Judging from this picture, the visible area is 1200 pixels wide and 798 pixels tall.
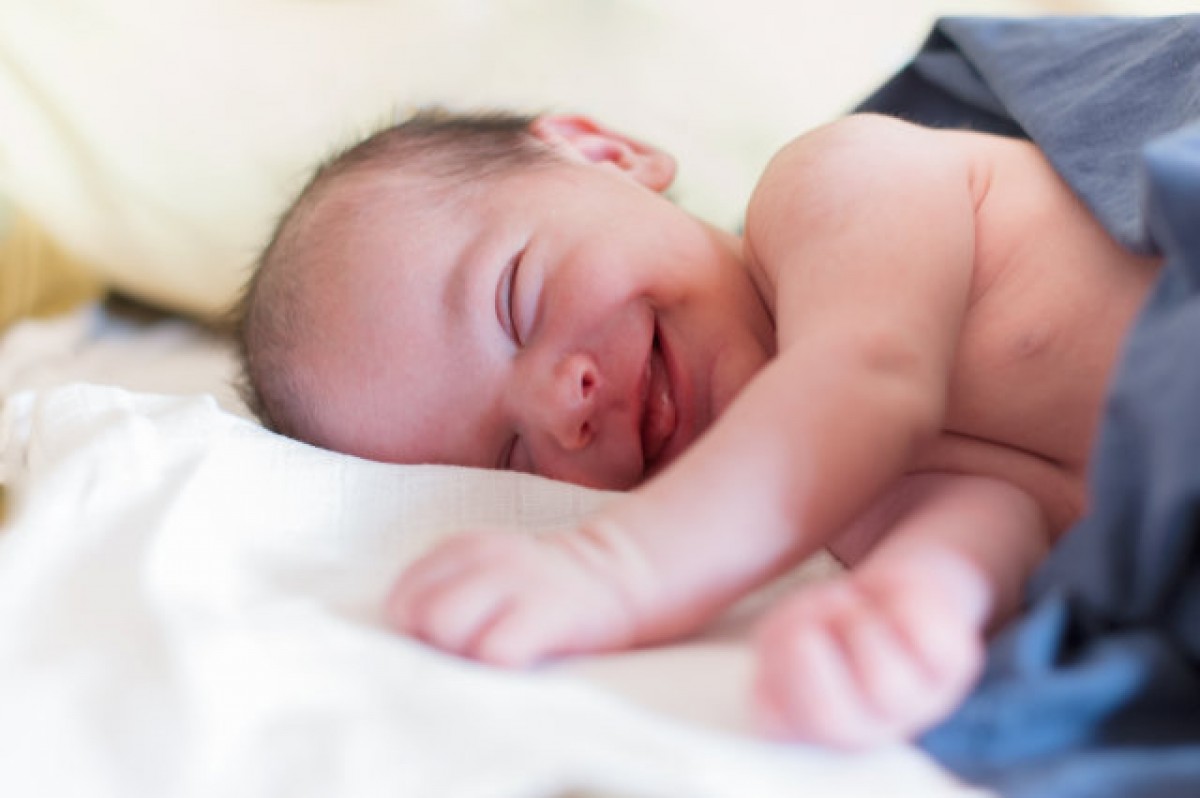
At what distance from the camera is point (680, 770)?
515 millimetres

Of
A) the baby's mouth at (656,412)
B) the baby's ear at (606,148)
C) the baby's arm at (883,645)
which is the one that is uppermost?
the baby's ear at (606,148)

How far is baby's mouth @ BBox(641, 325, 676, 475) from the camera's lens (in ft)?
3.11

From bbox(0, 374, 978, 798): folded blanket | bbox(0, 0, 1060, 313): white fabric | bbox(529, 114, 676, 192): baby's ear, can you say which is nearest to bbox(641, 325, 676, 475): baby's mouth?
bbox(0, 374, 978, 798): folded blanket

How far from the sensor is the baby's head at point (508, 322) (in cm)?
94

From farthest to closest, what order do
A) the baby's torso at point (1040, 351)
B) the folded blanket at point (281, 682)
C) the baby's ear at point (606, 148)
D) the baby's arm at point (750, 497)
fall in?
the baby's ear at point (606, 148)
the baby's torso at point (1040, 351)
the baby's arm at point (750, 497)
the folded blanket at point (281, 682)

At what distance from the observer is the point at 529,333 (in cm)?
96

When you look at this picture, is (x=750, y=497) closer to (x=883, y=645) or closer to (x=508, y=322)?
(x=883, y=645)

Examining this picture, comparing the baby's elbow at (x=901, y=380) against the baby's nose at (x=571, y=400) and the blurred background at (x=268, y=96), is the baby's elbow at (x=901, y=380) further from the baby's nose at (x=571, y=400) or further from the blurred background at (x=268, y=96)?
the blurred background at (x=268, y=96)

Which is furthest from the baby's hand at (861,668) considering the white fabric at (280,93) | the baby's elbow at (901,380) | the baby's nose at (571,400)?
the white fabric at (280,93)

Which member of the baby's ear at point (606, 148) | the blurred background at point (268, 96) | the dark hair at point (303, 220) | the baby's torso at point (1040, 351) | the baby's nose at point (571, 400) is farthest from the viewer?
the blurred background at point (268, 96)

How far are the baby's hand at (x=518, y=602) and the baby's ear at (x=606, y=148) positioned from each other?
0.56m

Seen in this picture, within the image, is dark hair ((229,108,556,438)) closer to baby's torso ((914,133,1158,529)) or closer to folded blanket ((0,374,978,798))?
folded blanket ((0,374,978,798))

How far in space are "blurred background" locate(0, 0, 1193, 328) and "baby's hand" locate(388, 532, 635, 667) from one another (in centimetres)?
90

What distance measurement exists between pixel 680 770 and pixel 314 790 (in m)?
0.15
